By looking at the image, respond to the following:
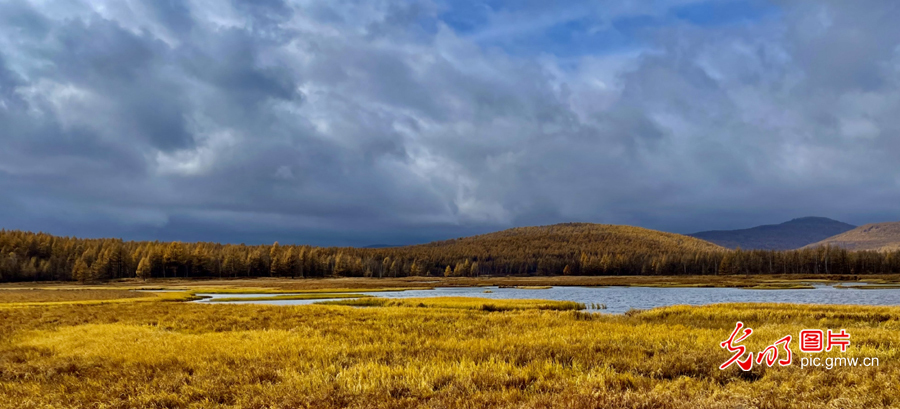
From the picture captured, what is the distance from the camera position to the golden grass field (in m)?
10.5

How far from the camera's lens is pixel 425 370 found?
13.3m

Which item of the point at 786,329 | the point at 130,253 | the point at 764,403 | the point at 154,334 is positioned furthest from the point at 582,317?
the point at 130,253

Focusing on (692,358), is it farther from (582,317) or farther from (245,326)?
(245,326)

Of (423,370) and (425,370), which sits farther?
(425,370)

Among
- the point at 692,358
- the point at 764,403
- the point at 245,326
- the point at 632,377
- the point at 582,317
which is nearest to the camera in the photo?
the point at 764,403

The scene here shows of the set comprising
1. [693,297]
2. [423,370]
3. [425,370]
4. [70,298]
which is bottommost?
[693,297]

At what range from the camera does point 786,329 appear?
22.1 metres

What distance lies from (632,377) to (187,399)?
10420 millimetres

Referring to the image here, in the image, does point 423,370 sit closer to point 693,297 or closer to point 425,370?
point 425,370

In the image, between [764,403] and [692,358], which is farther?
[692,358]

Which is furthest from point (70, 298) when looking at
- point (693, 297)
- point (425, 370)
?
point (693, 297)

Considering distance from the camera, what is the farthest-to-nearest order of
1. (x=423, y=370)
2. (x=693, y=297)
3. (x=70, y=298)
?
(x=693, y=297) < (x=70, y=298) < (x=423, y=370)

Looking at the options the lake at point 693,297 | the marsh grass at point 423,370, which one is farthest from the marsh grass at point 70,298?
the marsh grass at point 423,370

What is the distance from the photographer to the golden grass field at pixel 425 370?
1046cm
